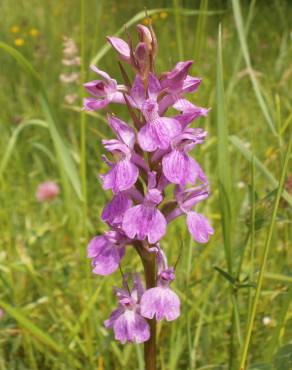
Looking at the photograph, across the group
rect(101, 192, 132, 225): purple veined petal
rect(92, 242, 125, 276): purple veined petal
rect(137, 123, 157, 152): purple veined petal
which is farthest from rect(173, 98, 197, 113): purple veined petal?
rect(92, 242, 125, 276): purple veined petal

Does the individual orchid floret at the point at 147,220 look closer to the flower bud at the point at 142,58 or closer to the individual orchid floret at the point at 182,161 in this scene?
the individual orchid floret at the point at 182,161

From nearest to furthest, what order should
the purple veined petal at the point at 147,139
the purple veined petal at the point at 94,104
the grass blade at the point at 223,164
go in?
the purple veined petal at the point at 147,139 → the purple veined petal at the point at 94,104 → the grass blade at the point at 223,164

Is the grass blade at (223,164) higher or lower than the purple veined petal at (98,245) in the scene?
higher

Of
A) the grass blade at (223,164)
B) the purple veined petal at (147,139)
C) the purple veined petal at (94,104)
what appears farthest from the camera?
the grass blade at (223,164)

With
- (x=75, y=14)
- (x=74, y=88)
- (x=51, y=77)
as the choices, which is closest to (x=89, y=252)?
(x=74, y=88)

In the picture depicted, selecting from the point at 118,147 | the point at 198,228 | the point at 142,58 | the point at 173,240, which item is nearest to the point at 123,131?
the point at 118,147

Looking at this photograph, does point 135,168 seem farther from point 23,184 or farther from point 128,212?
point 23,184

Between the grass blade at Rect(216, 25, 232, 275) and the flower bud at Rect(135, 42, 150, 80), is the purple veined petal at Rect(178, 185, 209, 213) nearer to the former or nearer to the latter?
the grass blade at Rect(216, 25, 232, 275)

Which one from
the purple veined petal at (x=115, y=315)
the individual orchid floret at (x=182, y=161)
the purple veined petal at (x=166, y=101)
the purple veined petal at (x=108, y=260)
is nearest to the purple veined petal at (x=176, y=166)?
the individual orchid floret at (x=182, y=161)
